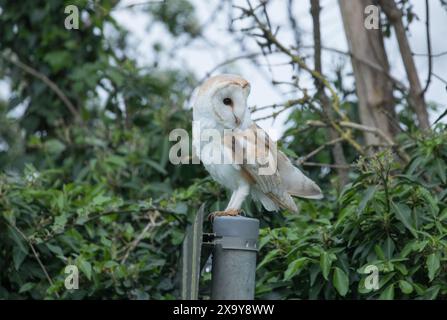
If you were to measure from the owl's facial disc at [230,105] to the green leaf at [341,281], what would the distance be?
3.46 feet

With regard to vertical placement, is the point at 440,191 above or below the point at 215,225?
above

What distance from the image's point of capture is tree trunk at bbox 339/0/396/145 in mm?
6367

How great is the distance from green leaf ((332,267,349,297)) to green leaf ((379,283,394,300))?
0.59 feet

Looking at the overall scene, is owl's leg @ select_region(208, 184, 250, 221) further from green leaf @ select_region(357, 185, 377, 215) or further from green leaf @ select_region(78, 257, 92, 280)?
green leaf @ select_region(78, 257, 92, 280)

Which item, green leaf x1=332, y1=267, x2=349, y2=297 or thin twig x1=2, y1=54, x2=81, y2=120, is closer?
green leaf x1=332, y1=267, x2=349, y2=297

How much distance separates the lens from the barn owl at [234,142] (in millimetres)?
4055

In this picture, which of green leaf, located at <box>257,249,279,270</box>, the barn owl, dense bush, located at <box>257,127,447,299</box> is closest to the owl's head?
the barn owl

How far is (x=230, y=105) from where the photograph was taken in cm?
408

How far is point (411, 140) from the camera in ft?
18.2

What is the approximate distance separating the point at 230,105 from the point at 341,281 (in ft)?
3.77
